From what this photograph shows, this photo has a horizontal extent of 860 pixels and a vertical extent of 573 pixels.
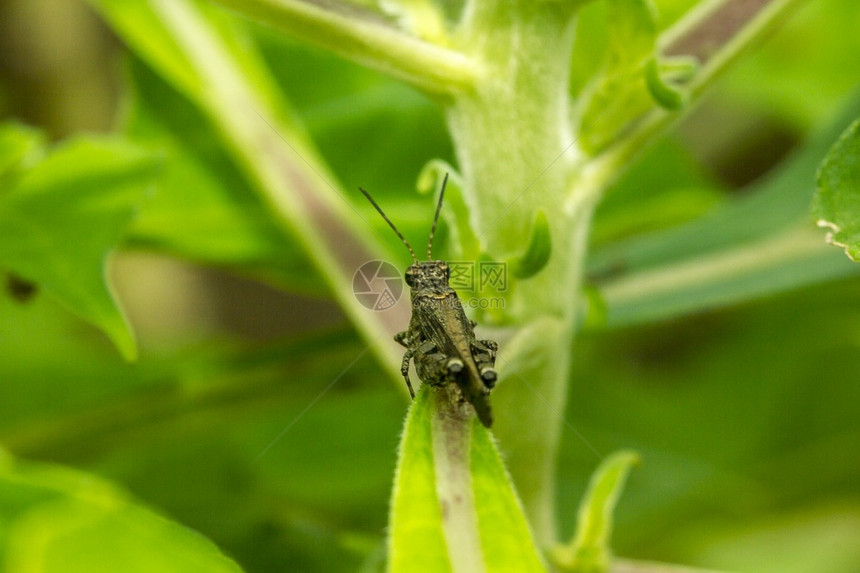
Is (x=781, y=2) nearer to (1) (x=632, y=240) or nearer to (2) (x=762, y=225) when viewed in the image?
(2) (x=762, y=225)

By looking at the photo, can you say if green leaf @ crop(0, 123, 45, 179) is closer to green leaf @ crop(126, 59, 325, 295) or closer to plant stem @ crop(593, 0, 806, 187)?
green leaf @ crop(126, 59, 325, 295)

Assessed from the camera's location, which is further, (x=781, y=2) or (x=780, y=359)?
(x=780, y=359)

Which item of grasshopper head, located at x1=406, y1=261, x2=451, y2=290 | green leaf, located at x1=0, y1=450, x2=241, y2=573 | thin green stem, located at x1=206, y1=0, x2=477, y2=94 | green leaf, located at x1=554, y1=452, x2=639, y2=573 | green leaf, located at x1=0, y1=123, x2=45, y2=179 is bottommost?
green leaf, located at x1=0, y1=450, x2=241, y2=573

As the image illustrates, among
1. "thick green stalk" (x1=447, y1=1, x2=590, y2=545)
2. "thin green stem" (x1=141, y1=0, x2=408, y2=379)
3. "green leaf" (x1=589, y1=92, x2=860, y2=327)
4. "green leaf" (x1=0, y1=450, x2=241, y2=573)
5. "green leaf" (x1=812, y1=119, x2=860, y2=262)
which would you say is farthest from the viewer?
"green leaf" (x1=589, y1=92, x2=860, y2=327)

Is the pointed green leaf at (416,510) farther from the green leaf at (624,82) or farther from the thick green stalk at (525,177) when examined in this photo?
the green leaf at (624,82)

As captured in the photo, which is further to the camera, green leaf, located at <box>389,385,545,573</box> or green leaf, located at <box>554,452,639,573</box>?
green leaf, located at <box>554,452,639,573</box>

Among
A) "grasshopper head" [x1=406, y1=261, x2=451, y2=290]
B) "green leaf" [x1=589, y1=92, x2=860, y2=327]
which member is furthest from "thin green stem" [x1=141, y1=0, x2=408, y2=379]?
"green leaf" [x1=589, y1=92, x2=860, y2=327]

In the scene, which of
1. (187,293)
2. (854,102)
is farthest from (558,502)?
(187,293)
